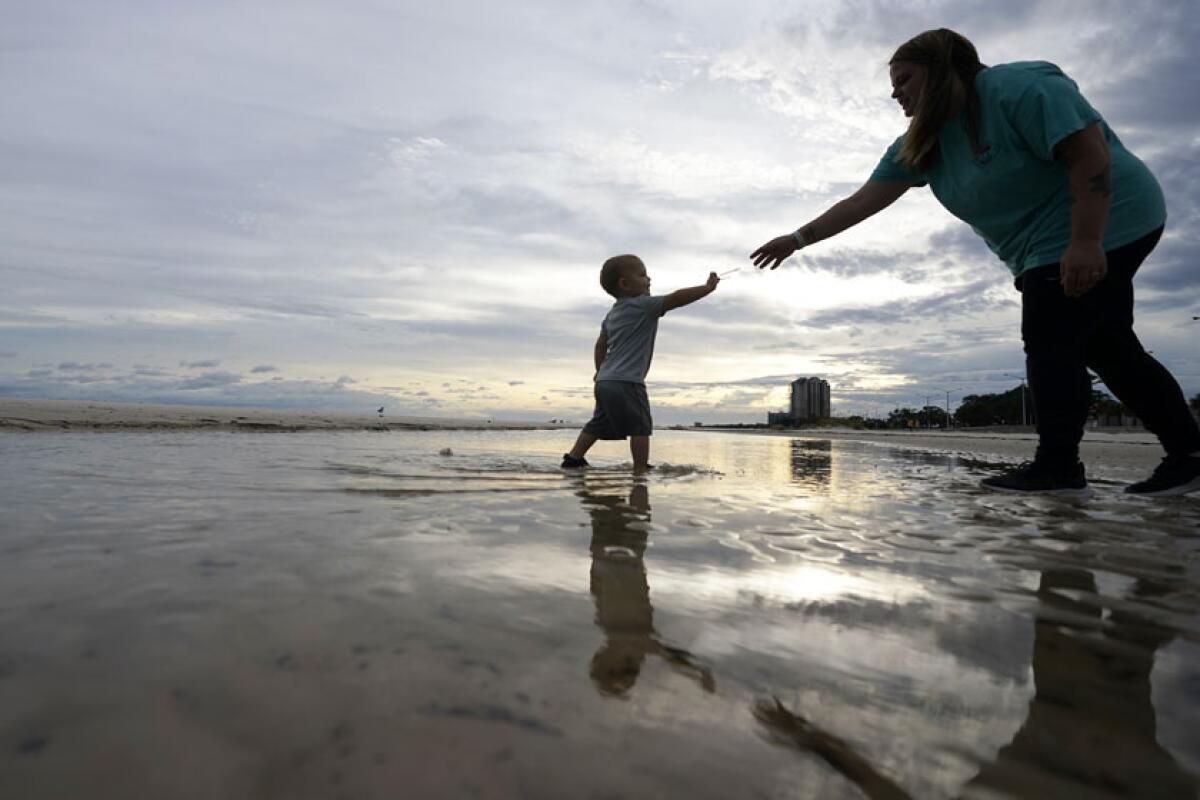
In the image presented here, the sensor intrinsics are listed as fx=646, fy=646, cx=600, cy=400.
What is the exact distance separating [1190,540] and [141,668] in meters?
2.73

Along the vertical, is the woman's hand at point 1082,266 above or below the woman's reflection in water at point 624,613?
above

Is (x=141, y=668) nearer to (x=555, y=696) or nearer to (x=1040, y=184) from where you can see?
(x=555, y=696)

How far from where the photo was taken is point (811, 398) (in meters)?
88.4

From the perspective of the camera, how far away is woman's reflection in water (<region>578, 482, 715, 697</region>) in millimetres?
949

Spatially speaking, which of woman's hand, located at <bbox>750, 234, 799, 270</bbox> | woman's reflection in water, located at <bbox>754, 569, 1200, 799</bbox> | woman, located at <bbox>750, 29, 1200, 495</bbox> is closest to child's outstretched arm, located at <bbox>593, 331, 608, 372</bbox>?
woman's hand, located at <bbox>750, 234, 799, 270</bbox>

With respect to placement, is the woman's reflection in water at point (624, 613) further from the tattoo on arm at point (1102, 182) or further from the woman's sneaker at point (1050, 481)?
the tattoo on arm at point (1102, 182)

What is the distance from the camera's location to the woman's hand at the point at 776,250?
4.09 meters

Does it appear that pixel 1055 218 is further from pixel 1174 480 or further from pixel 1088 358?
pixel 1174 480

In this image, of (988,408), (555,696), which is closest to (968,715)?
(555,696)

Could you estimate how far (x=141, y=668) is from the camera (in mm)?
923

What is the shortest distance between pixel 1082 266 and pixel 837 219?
1504 millimetres

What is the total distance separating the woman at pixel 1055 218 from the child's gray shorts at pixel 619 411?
2.68m

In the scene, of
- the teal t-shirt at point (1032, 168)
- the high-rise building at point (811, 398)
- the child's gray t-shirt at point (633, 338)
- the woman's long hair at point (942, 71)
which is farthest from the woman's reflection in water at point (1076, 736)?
the high-rise building at point (811, 398)

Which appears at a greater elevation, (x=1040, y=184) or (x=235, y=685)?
(x=1040, y=184)
